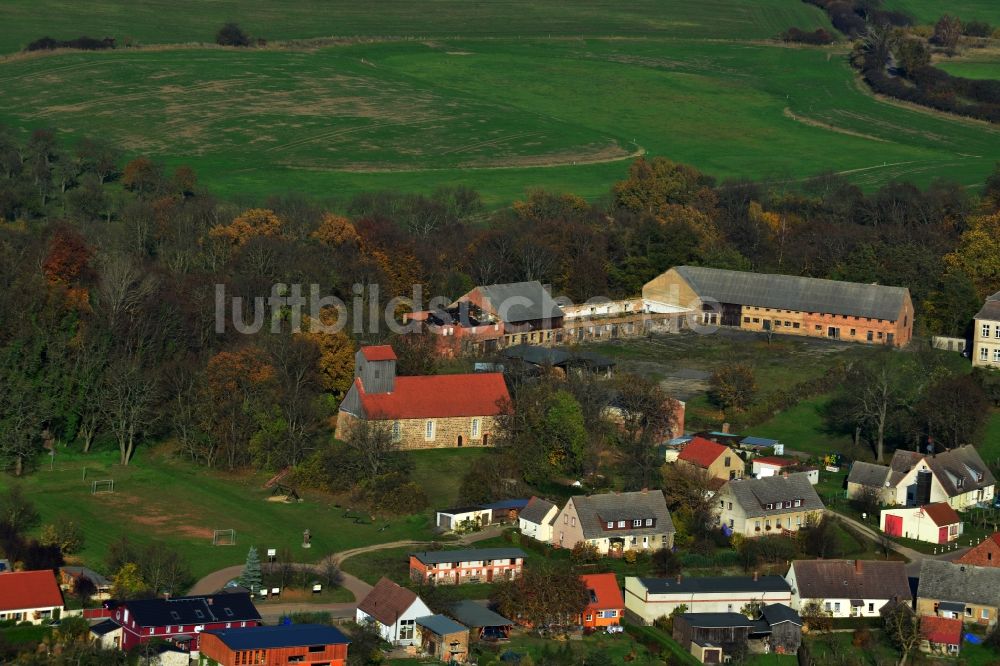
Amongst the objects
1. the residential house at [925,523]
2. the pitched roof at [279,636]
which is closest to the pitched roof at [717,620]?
the pitched roof at [279,636]

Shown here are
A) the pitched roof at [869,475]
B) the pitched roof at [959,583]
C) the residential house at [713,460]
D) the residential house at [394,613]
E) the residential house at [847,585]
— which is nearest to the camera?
the residential house at [394,613]

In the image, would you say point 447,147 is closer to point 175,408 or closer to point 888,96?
point 888,96

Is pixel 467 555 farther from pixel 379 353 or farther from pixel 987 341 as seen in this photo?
pixel 987 341

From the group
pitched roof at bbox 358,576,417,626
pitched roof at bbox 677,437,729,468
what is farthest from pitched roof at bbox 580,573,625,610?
pitched roof at bbox 677,437,729,468

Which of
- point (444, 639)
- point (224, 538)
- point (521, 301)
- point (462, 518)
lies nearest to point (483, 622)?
point (444, 639)

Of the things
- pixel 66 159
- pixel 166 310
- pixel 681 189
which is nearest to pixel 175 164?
pixel 66 159

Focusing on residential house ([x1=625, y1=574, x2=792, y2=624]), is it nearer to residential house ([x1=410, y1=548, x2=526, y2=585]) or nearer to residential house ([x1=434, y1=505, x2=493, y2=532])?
residential house ([x1=410, y1=548, x2=526, y2=585])

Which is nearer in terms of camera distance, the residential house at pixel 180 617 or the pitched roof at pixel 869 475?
the residential house at pixel 180 617

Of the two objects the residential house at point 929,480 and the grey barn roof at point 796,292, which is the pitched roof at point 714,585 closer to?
the residential house at point 929,480

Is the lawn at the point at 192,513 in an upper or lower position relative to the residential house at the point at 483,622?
lower
